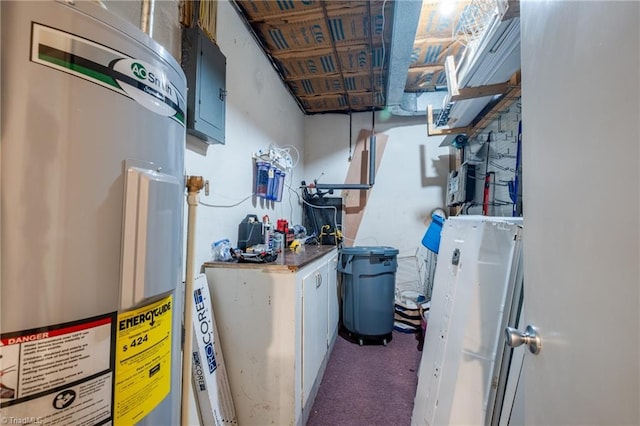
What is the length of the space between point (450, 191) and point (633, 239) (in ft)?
8.86

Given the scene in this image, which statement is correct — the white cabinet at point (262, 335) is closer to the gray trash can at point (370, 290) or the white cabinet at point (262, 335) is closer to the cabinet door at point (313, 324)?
the cabinet door at point (313, 324)

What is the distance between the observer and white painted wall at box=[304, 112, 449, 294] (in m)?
3.34

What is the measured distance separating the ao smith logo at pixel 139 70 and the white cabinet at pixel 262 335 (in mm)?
1032

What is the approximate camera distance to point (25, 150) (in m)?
0.41

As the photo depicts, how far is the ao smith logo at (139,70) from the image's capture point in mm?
527

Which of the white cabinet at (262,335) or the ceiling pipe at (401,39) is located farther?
the ceiling pipe at (401,39)

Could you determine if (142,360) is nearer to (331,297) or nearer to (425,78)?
(331,297)

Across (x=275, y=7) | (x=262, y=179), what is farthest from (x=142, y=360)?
(x=275, y=7)

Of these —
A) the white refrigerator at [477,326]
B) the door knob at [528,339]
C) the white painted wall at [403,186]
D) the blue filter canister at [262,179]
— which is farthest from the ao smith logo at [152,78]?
the white painted wall at [403,186]

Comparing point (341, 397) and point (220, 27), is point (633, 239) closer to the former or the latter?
point (341, 397)

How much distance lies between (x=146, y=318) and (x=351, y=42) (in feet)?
7.94

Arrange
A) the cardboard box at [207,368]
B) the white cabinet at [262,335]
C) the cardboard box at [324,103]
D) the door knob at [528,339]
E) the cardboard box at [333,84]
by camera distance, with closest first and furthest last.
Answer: the door knob at [528,339], the cardboard box at [207,368], the white cabinet at [262,335], the cardboard box at [333,84], the cardboard box at [324,103]

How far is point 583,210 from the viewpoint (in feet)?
1.75

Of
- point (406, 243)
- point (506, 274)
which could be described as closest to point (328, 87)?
point (406, 243)
